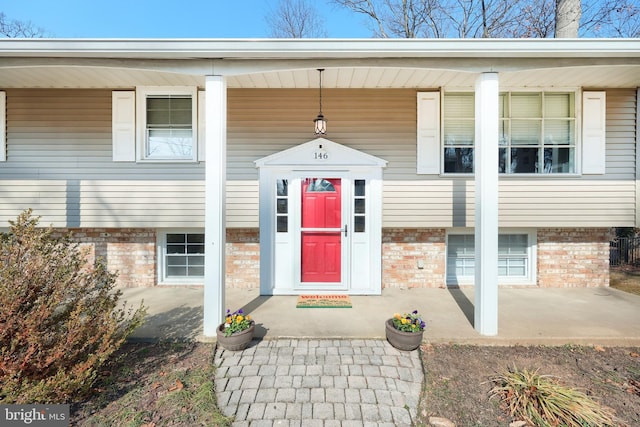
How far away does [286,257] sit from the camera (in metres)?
4.86

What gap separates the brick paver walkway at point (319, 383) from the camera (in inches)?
89.1

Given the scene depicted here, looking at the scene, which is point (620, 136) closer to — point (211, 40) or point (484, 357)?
point (484, 357)

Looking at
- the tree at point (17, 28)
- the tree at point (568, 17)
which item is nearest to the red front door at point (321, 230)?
the tree at point (568, 17)

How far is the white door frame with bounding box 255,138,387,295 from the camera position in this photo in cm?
472

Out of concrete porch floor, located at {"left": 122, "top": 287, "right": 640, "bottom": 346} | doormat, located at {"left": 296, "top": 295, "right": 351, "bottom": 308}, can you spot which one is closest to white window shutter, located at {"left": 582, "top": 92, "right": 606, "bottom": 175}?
concrete porch floor, located at {"left": 122, "top": 287, "right": 640, "bottom": 346}

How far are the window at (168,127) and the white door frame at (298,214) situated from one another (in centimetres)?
126

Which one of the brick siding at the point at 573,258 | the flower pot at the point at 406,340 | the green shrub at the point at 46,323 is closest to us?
the green shrub at the point at 46,323

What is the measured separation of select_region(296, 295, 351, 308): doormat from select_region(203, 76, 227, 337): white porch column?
1.26 meters

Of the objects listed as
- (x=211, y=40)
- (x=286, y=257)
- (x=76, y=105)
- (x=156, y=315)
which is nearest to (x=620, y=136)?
(x=286, y=257)

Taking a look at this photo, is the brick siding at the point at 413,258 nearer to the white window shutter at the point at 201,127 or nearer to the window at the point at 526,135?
the window at the point at 526,135

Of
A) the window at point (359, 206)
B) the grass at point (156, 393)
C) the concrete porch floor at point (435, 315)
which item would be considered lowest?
the grass at point (156, 393)

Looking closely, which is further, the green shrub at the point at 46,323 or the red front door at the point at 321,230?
→ the red front door at the point at 321,230

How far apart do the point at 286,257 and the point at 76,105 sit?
4.00 meters

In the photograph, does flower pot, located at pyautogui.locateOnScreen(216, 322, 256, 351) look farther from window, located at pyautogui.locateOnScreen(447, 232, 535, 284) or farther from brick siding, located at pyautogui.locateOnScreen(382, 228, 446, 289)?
window, located at pyautogui.locateOnScreen(447, 232, 535, 284)
